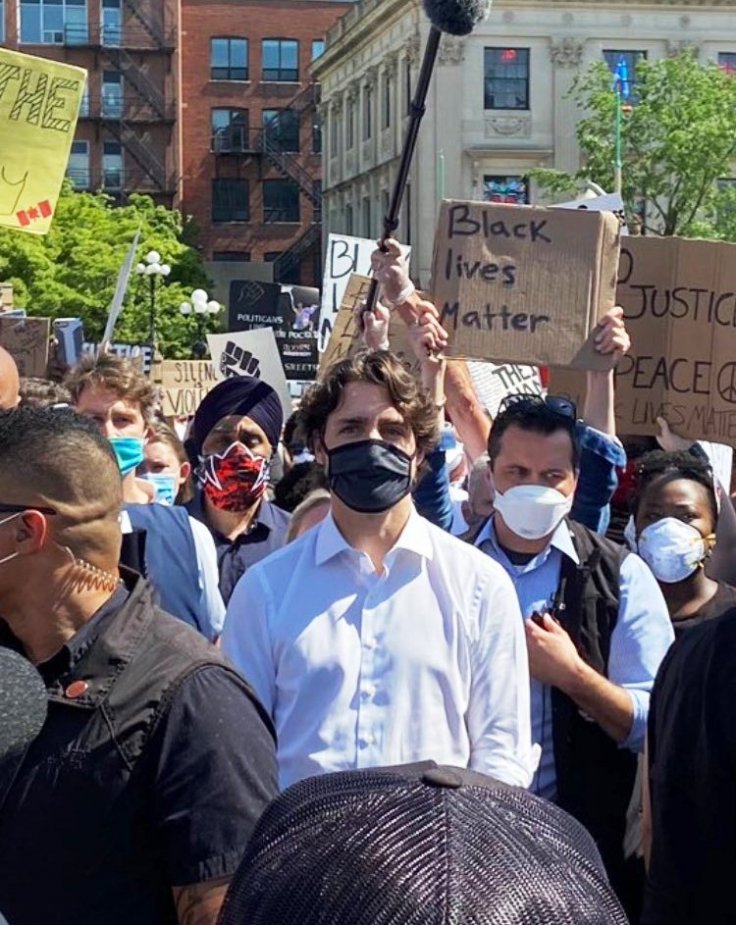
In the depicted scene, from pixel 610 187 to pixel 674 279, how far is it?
35843 mm

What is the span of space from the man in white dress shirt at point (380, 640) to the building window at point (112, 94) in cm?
6272

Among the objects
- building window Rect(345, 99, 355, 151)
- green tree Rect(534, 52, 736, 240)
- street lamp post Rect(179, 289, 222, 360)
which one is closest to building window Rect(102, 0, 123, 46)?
building window Rect(345, 99, 355, 151)

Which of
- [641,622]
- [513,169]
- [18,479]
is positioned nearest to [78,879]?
[18,479]

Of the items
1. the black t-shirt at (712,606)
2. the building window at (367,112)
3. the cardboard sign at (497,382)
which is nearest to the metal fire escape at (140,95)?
the building window at (367,112)

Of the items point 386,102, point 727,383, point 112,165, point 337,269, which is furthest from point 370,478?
point 112,165

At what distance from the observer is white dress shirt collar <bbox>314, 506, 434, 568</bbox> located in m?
3.11

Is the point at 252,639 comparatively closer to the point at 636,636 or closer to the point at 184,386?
the point at 636,636

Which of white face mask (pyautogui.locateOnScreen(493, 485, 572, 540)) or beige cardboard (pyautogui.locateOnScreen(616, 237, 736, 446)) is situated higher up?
beige cardboard (pyautogui.locateOnScreen(616, 237, 736, 446))

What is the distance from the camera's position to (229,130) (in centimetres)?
6662

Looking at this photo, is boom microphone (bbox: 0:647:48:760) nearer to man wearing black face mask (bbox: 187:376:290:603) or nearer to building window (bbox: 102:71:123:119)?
man wearing black face mask (bbox: 187:376:290:603)

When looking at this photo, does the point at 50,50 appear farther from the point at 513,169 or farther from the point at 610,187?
the point at 610,187

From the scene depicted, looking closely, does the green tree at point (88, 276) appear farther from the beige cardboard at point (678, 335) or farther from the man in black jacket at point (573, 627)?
the man in black jacket at point (573, 627)

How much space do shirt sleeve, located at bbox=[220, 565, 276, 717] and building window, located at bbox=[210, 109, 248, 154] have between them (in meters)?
64.5

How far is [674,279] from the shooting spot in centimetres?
517
